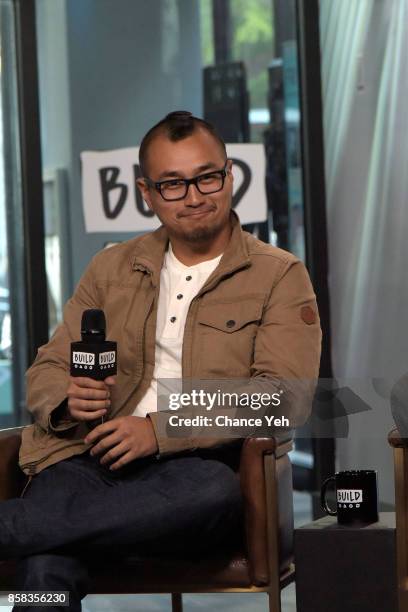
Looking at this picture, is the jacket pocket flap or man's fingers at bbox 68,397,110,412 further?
the jacket pocket flap

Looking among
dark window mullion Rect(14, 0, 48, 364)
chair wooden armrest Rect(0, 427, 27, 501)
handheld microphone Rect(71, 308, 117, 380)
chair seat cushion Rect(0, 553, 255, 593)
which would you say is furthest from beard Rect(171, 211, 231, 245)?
dark window mullion Rect(14, 0, 48, 364)

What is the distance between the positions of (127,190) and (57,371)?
2.14 meters

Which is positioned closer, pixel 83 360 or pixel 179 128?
pixel 83 360

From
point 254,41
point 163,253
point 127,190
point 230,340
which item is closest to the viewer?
point 230,340

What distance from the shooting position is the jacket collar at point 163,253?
2.93 m

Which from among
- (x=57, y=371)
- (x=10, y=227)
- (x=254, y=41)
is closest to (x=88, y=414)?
(x=57, y=371)

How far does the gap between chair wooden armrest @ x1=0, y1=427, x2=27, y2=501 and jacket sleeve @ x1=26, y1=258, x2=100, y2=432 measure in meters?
0.08

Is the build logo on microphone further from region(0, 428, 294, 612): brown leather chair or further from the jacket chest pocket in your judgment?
region(0, 428, 294, 612): brown leather chair

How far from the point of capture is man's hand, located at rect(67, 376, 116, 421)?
107 inches

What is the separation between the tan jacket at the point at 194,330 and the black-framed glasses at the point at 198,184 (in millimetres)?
140

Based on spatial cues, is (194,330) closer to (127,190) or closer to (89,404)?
(89,404)

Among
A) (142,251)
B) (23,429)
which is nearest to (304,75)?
(142,251)

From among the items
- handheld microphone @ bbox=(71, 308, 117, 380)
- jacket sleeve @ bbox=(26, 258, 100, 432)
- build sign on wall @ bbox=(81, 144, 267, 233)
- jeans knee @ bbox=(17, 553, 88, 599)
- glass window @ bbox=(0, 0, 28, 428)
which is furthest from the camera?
glass window @ bbox=(0, 0, 28, 428)

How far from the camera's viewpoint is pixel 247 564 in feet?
8.98
